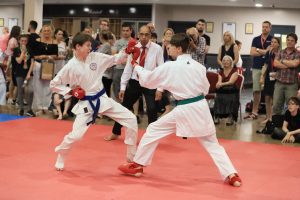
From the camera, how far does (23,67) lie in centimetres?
838

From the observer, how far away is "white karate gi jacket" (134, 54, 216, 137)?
4.39m

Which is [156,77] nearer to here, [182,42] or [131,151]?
[182,42]

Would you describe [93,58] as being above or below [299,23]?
below

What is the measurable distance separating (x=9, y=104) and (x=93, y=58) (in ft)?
18.4

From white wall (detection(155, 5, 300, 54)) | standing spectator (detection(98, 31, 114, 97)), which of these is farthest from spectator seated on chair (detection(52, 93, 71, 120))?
white wall (detection(155, 5, 300, 54))

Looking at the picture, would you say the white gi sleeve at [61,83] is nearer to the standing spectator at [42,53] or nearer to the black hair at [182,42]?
the black hair at [182,42]

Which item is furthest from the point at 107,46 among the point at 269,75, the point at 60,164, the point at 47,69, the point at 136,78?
the point at 60,164

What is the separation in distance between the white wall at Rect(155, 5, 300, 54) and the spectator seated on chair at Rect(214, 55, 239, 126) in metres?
8.98

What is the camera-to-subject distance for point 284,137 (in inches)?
280

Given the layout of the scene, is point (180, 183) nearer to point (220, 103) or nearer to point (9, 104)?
point (220, 103)

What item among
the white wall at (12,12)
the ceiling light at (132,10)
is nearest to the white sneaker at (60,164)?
the ceiling light at (132,10)

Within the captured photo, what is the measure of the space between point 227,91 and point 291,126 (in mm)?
1532

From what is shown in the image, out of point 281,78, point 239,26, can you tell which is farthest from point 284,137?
point 239,26

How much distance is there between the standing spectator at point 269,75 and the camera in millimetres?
8195
